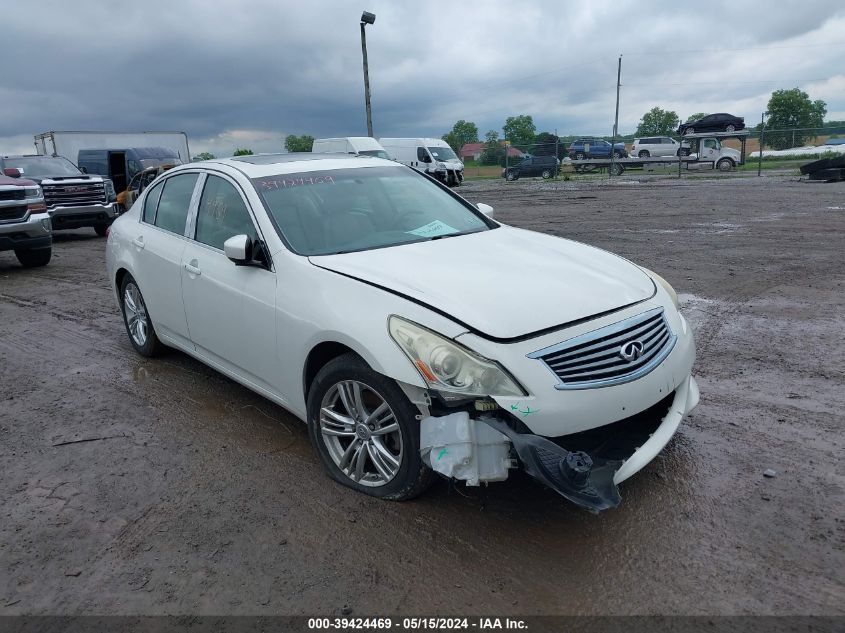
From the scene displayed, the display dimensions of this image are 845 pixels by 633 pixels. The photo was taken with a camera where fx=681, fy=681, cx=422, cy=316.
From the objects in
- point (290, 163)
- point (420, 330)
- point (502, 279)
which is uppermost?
point (290, 163)

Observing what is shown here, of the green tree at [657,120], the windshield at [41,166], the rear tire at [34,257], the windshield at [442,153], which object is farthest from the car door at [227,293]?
the green tree at [657,120]

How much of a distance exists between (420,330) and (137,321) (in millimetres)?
3773

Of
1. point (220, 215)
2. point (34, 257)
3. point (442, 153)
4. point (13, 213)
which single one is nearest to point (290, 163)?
point (220, 215)

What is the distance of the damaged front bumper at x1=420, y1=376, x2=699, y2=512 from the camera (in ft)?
9.16

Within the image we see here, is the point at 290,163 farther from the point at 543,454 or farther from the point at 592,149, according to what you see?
the point at 592,149

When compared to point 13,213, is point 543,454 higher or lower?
lower

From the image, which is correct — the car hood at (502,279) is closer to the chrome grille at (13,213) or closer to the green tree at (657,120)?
the chrome grille at (13,213)

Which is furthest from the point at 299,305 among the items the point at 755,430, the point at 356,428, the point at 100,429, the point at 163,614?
the point at 755,430

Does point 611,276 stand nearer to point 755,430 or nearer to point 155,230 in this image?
point 755,430

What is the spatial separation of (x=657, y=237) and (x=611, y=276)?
8536 mm

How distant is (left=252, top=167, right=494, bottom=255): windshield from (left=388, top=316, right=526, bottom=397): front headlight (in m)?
1.13

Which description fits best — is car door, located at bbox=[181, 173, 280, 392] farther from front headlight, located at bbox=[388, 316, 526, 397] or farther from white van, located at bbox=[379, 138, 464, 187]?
white van, located at bbox=[379, 138, 464, 187]

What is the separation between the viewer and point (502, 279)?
343 cm

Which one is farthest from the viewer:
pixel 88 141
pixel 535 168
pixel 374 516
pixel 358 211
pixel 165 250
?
pixel 535 168
